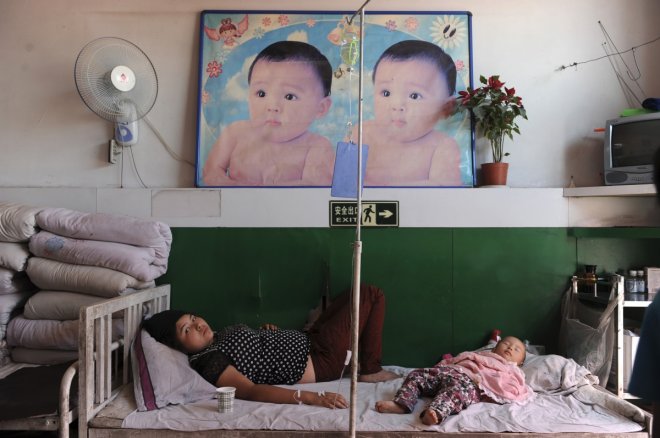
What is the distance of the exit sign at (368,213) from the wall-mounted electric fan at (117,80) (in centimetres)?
139

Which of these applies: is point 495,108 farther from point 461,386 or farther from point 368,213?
point 461,386

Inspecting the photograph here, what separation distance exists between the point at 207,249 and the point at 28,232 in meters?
1.02

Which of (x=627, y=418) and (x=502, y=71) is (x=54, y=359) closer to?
(x=627, y=418)

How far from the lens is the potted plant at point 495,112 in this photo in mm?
3512

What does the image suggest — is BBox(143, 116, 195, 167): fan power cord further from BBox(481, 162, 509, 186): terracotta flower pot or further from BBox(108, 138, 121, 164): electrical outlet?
BBox(481, 162, 509, 186): terracotta flower pot

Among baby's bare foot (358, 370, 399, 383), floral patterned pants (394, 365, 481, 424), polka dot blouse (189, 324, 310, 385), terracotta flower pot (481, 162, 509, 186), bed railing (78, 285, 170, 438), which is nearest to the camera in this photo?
bed railing (78, 285, 170, 438)

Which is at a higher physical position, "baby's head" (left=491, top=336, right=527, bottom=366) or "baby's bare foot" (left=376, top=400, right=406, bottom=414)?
"baby's head" (left=491, top=336, right=527, bottom=366)

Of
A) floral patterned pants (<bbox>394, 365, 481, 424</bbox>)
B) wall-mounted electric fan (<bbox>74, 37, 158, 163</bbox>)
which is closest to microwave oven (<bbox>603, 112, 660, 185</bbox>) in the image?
floral patterned pants (<bbox>394, 365, 481, 424</bbox>)

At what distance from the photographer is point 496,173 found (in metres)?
3.56

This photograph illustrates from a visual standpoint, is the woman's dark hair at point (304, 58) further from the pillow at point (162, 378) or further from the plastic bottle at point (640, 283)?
the plastic bottle at point (640, 283)

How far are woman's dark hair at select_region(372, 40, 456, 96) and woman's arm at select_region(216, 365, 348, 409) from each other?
6.77ft

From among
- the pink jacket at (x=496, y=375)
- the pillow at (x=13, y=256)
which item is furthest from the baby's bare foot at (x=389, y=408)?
the pillow at (x=13, y=256)

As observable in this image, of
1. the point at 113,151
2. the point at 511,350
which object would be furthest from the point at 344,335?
the point at 113,151

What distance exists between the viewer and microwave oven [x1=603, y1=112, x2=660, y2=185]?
3.36 meters
